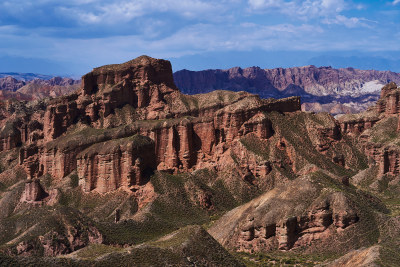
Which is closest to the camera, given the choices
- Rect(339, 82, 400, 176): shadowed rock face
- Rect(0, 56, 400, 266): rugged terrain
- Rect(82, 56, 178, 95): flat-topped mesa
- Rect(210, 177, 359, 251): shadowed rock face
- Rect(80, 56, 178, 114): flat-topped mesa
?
Rect(0, 56, 400, 266): rugged terrain

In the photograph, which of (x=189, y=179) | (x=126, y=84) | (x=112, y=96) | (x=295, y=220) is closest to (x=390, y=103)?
(x=189, y=179)

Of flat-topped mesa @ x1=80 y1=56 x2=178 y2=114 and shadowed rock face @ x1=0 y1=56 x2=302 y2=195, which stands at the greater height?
flat-topped mesa @ x1=80 y1=56 x2=178 y2=114

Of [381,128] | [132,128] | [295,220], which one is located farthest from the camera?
[381,128]

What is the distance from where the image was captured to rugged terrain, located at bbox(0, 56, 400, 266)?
198 ft

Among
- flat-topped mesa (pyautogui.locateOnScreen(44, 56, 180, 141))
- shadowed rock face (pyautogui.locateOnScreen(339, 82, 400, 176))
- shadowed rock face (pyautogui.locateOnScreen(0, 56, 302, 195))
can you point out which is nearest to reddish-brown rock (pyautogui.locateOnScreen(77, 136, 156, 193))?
shadowed rock face (pyautogui.locateOnScreen(0, 56, 302, 195))

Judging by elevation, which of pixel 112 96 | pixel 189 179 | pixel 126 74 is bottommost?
pixel 189 179

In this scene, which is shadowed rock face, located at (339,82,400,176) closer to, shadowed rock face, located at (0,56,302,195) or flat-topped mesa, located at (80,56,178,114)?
shadowed rock face, located at (0,56,302,195)

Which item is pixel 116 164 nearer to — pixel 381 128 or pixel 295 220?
pixel 295 220

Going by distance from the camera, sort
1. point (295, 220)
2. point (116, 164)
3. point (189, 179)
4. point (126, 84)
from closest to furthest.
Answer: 1. point (295, 220)
2. point (189, 179)
3. point (116, 164)
4. point (126, 84)

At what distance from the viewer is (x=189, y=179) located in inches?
3888

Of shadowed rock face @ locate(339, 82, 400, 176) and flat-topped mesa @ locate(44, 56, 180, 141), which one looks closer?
shadowed rock face @ locate(339, 82, 400, 176)

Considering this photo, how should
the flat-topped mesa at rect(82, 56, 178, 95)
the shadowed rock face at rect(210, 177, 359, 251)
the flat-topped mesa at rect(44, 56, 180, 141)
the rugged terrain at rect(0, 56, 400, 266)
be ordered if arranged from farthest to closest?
the flat-topped mesa at rect(82, 56, 178, 95), the flat-topped mesa at rect(44, 56, 180, 141), the shadowed rock face at rect(210, 177, 359, 251), the rugged terrain at rect(0, 56, 400, 266)

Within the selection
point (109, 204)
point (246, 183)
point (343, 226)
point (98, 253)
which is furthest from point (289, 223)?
point (109, 204)

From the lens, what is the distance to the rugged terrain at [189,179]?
2376 inches
